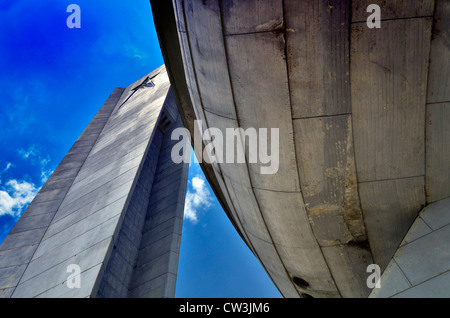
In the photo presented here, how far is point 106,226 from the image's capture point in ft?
34.1

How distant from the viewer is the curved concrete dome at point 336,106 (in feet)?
13.1

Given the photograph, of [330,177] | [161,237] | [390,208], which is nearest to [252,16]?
[330,177]

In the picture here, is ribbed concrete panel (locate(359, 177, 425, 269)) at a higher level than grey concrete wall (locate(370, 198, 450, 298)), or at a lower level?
higher

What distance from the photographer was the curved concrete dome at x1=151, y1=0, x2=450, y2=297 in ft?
13.1

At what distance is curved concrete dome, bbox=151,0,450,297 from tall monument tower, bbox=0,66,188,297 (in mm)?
5785

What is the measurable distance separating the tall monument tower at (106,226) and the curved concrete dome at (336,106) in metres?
5.79

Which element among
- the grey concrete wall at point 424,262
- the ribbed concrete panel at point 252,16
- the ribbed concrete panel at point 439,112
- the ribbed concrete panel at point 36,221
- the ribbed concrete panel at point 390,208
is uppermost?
the ribbed concrete panel at point 36,221

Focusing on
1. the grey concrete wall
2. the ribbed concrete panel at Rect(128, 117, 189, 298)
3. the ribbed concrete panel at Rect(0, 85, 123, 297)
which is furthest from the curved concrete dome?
the ribbed concrete panel at Rect(0, 85, 123, 297)

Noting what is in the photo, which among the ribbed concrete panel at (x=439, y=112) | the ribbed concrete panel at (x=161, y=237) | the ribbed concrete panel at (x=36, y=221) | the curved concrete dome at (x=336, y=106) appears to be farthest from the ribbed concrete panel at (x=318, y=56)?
the ribbed concrete panel at (x=36, y=221)

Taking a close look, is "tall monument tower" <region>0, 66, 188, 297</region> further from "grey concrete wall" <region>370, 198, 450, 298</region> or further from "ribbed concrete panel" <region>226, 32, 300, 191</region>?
"grey concrete wall" <region>370, 198, 450, 298</region>

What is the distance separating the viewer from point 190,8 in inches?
204

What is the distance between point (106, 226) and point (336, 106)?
857 centimetres

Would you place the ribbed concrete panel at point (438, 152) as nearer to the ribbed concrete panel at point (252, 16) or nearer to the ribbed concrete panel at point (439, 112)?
the ribbed concrete panel at point (439, 112)

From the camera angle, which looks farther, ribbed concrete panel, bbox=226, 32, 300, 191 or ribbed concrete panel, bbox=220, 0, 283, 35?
ribbed concrete panel, bbox=226, 32, 300, 191
